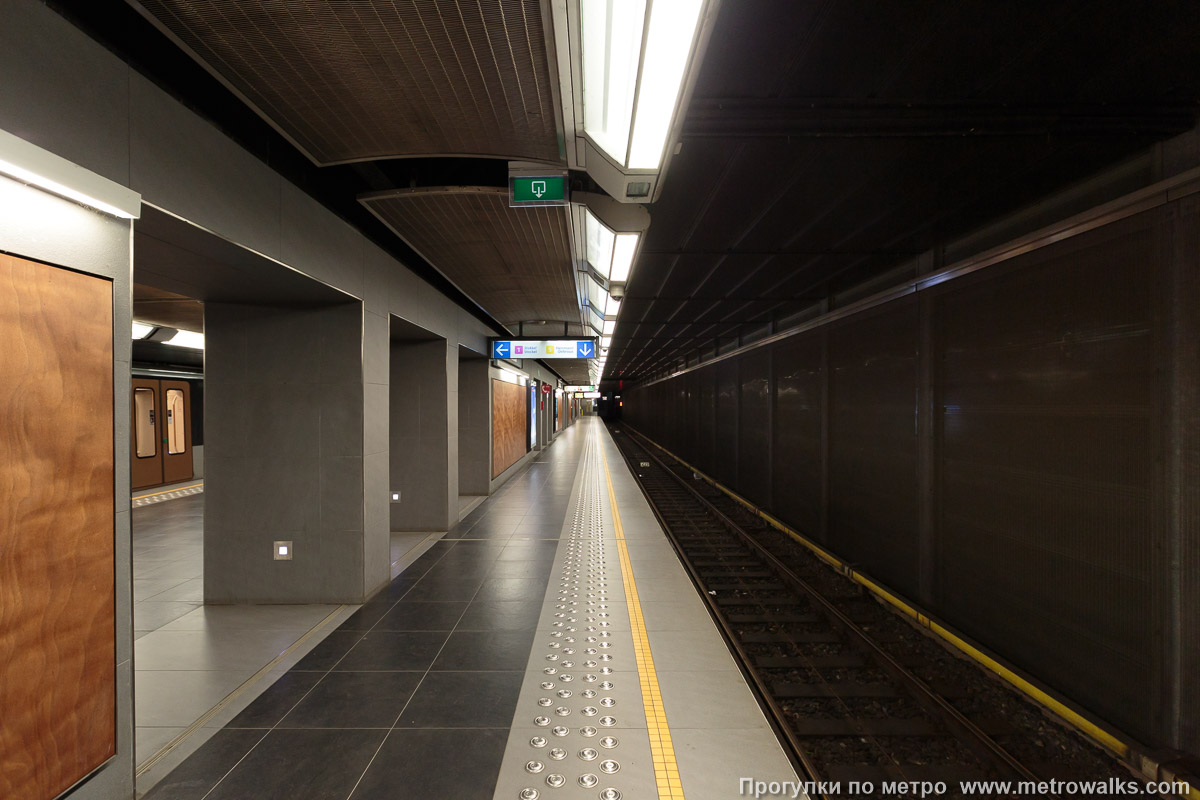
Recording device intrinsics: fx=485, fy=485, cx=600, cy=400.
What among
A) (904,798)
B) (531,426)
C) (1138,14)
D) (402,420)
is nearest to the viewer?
(1138,14)

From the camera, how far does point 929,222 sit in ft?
15.1

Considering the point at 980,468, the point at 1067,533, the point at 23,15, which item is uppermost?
the point at 23,15

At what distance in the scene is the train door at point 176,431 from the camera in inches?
466

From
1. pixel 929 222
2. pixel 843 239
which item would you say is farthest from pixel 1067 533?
pixel 843 239

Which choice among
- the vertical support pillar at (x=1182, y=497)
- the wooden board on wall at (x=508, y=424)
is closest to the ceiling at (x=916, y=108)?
the vertical support pillar at (x=1182, y=497)

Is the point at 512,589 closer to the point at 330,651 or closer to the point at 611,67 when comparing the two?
the point at 330,651

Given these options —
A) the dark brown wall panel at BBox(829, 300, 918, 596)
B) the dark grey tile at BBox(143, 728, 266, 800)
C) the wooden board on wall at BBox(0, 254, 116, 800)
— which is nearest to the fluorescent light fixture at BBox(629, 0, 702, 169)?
the wooden board on wall at BBox(0, 254, 116, 800)

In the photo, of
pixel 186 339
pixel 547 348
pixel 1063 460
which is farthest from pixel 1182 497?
pixel 186 339

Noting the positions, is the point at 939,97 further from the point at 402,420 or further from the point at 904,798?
the point at 402,420

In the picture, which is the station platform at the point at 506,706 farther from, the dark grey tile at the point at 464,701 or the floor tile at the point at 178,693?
the floor tile at the point at 178,693

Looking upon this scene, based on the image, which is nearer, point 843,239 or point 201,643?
point 201,643

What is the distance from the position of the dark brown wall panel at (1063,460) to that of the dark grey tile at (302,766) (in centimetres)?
443

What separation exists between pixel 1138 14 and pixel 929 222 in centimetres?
240

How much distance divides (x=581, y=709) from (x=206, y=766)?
2086 millimetres
